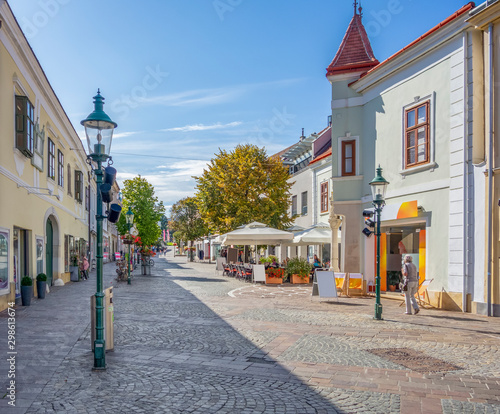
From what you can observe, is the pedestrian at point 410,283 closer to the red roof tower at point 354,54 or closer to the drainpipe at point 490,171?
the drainpipe at point 490,171

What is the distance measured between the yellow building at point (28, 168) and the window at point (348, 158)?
10281mm

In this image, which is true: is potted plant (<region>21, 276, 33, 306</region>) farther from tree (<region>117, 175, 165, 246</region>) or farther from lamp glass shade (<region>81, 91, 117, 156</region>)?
tree (<region>117, 175, 165, 246</region>)

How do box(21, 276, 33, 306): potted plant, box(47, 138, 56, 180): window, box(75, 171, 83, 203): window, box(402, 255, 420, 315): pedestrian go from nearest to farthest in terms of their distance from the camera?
box(402, 255, 420, 315): pedestrian, box(21, 276, 33, 306): potted plant, box(47, 138, 56, 180): window, box(75, 171, 83, 203): window

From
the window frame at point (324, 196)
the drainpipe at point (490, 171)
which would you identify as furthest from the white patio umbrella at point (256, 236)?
the drainpipe at point (490, 171)

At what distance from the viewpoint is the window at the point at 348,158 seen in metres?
18.0

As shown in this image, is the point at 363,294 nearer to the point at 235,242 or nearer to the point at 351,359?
the point at 235,242

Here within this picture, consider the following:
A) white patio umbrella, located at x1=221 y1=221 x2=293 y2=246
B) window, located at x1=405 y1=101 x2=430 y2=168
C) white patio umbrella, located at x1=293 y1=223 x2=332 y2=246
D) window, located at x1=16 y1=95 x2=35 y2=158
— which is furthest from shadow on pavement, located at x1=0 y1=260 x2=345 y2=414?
white patio umbrella, located at x1=293 y1=223 x2=332 y2=246

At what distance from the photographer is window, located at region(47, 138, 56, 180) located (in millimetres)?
19230

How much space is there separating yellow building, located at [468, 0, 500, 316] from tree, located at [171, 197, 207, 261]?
4163 centimetres

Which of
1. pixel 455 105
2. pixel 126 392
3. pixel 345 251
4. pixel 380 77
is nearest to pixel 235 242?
pixel 345 251

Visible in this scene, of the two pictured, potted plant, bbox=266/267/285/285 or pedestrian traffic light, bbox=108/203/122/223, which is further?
potted plant, bbox=266/267/285/285

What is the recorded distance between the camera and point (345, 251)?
18016 millimetres

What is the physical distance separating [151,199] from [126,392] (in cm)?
3533

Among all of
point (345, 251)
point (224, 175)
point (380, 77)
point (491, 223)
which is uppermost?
point (380, 77)
